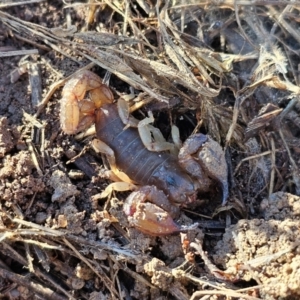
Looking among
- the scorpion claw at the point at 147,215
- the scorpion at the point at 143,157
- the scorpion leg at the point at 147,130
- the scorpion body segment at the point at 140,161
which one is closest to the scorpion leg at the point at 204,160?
the scorpion at the point at 143,157

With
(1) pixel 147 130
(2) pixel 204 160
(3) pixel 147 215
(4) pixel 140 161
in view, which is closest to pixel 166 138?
(1) pixel 147 130

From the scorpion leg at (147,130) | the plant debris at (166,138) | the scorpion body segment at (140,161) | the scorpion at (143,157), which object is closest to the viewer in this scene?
the plant debris at (166,138)

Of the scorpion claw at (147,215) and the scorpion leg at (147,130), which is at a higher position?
the scorpion leg at (147,130)

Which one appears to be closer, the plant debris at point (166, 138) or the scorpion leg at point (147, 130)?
the plant debris at point (166, 138)

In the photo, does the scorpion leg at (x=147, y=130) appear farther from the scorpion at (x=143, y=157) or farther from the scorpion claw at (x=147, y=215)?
the scorpion claw at (x=147, y=215)

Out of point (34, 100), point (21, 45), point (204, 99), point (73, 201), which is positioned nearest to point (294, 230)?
point (204, 99)

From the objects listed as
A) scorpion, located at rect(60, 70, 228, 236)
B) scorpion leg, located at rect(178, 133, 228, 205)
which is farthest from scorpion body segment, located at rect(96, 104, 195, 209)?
scorpion leg, located at rect(178, 133, 228, 205)

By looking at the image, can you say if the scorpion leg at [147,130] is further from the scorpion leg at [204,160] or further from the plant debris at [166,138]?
the scorpion leg at [204,160]

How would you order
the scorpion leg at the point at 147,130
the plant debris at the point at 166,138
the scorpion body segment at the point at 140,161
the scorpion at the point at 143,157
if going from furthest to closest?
the scorpion leg at the point at 147,130
the scorpion body segment at the point at 140,161
the scorpion at the point at 143,157
the plant debris at the point at 166,138
